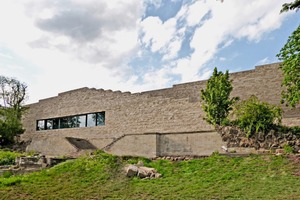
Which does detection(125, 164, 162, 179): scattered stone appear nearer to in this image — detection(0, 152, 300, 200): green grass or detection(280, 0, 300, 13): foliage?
detection(0, 152, 300, 200): green grass

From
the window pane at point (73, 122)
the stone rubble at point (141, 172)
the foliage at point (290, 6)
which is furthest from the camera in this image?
the window pane at point (73, 122)

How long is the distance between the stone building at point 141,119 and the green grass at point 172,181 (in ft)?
16.5

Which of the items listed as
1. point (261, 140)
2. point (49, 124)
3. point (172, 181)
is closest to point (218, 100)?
point (261, 140)

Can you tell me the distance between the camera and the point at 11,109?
1479 inches

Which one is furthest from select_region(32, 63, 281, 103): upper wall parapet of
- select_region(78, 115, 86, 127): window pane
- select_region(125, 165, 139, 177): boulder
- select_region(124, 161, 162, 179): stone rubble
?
select_region(125, 165, 139, 177): boulder

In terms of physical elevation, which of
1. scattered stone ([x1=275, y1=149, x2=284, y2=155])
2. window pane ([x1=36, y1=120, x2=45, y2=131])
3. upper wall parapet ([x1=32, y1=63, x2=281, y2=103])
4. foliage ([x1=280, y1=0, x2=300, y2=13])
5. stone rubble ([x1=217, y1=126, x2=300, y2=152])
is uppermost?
foliage ([x1=280, y1=0, x2=300, y2=13])

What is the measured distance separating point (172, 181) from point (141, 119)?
15.4 meters

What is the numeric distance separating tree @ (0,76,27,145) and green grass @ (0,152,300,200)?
76.0 feet

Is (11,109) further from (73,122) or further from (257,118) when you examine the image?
(257,118)

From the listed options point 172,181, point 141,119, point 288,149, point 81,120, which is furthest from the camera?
point 81,120

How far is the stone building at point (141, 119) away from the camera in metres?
20.2

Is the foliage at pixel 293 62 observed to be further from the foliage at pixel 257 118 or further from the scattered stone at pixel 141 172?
the scattered stone at pixel 141 172

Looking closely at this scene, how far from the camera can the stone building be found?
797 inches

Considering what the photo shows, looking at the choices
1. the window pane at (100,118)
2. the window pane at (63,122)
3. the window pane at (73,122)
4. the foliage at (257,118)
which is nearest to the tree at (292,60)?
the foliage at (257,118)
